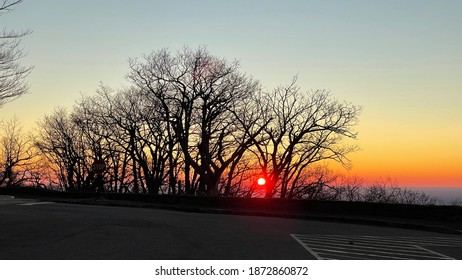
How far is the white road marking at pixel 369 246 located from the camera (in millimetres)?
9828

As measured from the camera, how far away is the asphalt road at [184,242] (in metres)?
9.17

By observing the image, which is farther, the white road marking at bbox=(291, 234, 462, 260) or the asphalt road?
the white road marking at bbox=(291, 234, 462, 260)

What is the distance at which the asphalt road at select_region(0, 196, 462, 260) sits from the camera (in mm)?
9172

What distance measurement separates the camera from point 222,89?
3956 centimetres

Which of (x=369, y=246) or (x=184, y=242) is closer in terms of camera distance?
(x=184, y=242)

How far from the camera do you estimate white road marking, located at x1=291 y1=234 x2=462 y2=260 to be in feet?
32.2

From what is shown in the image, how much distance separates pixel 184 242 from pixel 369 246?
159 inches

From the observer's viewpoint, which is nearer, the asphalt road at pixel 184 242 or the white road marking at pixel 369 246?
the asphalt road at pixel 184 242

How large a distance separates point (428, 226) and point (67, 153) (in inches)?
2014

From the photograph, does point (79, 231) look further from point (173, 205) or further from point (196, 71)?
point (196, 71)

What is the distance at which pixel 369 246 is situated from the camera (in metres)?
11.2

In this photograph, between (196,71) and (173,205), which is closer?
(173,205)
